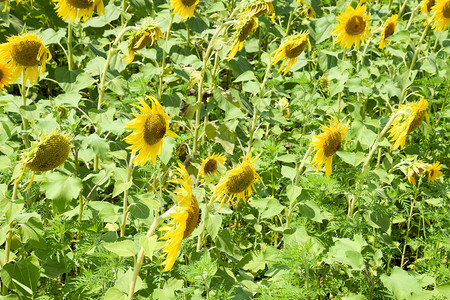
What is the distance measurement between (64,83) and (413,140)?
244 centimetres

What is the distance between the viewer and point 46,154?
181cm

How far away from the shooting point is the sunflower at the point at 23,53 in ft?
7.67

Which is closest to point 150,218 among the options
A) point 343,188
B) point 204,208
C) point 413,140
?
point 204,208

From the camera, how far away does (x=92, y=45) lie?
3.03 metres

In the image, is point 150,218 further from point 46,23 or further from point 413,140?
point 46,23

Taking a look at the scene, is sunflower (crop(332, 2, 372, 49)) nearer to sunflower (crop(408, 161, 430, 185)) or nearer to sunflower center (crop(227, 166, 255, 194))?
sunflower (crop(408, 161, 430, 185))

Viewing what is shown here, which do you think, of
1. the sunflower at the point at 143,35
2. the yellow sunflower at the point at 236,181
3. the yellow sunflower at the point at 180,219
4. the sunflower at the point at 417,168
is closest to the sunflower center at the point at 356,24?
the sunflower at the point at 417,168

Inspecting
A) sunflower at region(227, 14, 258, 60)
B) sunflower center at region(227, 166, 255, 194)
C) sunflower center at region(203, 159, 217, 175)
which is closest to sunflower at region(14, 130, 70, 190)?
sunflower center at region(227, 166, 255, 194)

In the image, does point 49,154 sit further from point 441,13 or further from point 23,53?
point 441,13

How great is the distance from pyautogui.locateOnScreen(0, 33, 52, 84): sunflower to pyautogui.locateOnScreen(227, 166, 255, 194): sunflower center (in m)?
1.15

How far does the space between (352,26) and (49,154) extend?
7.04ft

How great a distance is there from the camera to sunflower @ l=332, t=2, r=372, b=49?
314 cm

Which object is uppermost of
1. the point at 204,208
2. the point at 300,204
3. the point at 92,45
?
the point at 92,45

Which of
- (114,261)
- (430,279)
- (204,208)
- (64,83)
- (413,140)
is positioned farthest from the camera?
(413,140)
